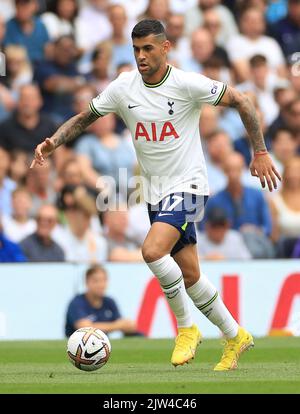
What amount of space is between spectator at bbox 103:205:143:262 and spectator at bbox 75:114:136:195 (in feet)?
3.09

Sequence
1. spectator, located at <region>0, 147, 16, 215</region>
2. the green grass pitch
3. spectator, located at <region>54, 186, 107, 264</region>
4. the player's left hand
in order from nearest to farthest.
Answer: the green grass pitch
the player's left hand
spectator, located at <region>54, 186, 107, 264</region>
spectator, located at <region>0, 147, 16, 215</region>

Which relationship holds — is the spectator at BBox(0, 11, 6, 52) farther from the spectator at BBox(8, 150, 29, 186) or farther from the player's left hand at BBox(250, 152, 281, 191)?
the player's left hand at BBox(250, 152, 281, 191)

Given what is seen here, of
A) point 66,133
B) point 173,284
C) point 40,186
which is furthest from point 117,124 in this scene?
point 173,284

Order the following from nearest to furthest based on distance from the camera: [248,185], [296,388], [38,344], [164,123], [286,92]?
1. [296,388]
2. [164,123]
3. [38,344]
4. [248,185]
5. [286,92]

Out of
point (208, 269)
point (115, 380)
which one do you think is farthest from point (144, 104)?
point (208, 269)

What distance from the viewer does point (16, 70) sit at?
57.4 ft

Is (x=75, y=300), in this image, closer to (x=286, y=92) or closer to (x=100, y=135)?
(x=100, y=135)

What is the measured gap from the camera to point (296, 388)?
25.6 ft

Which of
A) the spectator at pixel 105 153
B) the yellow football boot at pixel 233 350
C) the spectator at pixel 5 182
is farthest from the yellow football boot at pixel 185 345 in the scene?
the spectator at pixel 105 153

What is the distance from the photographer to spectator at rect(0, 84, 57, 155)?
54.8 feet

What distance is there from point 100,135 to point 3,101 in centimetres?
160

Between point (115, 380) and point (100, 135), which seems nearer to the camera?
point (115, 380)

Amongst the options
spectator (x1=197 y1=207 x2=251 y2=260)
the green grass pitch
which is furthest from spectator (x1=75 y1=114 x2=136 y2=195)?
the green grass pitch

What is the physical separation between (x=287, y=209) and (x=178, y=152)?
7082 mm
